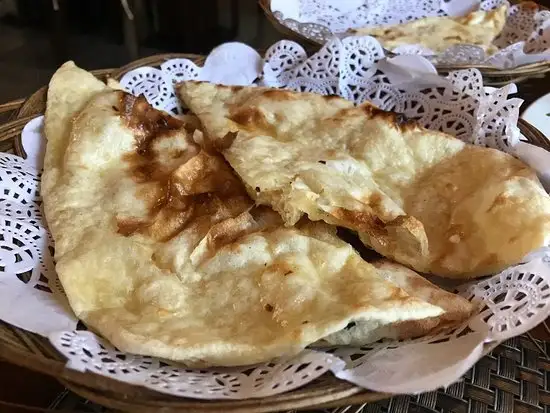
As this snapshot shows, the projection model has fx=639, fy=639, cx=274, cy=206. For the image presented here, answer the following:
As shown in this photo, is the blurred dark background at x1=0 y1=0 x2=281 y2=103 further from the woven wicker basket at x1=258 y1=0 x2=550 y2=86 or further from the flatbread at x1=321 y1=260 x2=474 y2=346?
the flatbread at x1=321 y1=260 x2=474 y2=346

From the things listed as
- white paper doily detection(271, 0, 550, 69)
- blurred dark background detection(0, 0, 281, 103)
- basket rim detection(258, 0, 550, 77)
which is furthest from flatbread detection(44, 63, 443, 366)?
blurred dark background detection(0, 0, 281, 103)

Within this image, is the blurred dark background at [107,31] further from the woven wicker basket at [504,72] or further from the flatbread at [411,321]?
the flatbread at [411,321]

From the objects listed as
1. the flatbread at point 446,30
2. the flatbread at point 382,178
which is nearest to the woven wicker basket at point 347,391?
the flatbread at point 382,178

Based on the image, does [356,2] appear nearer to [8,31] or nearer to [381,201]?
[381,201]

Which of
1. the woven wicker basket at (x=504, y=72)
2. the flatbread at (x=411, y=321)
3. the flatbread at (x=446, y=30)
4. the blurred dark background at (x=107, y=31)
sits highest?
the woven wicker basket at (x=504, y=72)

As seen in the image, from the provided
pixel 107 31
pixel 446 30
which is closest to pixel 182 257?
pixel 446 30

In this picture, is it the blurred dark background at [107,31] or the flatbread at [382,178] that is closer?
the flatbread at [382,178]

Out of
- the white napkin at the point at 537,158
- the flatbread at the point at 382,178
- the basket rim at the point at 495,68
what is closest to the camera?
the flatbread at the point at 382,178
